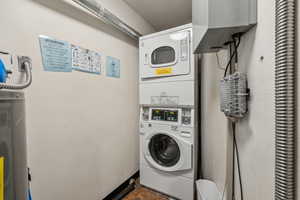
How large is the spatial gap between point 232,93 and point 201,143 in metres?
1.30

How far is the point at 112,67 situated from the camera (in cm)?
164

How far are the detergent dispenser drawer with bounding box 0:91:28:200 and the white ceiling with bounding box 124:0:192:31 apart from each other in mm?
1835

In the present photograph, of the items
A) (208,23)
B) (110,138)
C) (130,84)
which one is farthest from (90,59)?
(208,23)

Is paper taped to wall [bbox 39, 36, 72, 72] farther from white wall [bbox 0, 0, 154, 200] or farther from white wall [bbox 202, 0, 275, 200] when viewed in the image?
white wall [bbox 202, 0, 275, 200]

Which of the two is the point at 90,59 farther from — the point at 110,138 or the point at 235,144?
the point at 235,144

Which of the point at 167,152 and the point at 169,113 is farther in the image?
the point at 167,152

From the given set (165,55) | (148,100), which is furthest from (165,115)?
(165,55)

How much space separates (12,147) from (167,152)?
1.58 m

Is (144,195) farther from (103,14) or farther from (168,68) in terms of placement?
(103,14)

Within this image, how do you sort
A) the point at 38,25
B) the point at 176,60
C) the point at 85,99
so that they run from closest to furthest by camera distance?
the point at 38,25 → the point at 85,99 → the point at 176,60

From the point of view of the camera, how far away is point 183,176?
1.56 m

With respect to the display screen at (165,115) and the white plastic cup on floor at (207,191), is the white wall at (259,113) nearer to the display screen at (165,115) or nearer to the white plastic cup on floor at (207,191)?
the white plastic cup on floor at (207,191)

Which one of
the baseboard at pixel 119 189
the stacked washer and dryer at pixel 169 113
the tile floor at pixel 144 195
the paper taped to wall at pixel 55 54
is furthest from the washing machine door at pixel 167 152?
the paper taped to wall at pixel 55 54

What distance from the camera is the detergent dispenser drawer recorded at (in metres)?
0.41
